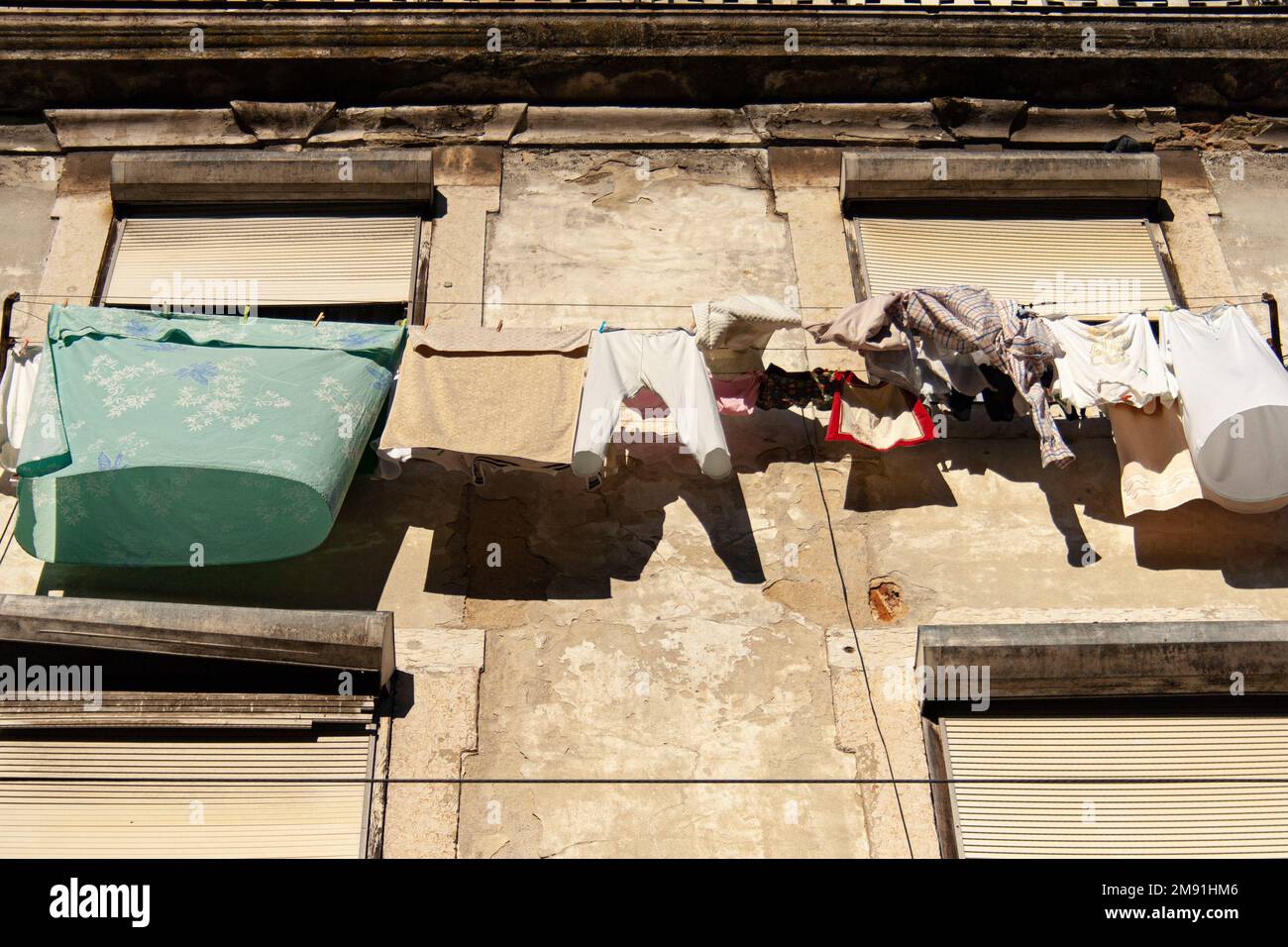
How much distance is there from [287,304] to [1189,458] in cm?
547

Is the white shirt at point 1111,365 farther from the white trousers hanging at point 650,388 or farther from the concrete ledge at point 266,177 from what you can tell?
the concrete ledge at point 266,177

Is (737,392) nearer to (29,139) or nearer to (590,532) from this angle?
(590,532)

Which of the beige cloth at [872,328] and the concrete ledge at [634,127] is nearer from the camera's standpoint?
the beige cloth at [872,328]

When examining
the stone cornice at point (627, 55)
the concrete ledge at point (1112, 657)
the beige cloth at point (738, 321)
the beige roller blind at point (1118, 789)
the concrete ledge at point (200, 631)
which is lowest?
the beige roller blind at point (1118, 789)

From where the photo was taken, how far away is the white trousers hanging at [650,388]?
8.02 m

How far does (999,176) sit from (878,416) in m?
2.46

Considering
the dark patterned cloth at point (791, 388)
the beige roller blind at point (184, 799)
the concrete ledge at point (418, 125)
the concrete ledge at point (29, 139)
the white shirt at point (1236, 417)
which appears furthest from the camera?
the concrete ledge at point (418, 125)

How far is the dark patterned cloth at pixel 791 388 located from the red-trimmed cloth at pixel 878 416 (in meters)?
0.08

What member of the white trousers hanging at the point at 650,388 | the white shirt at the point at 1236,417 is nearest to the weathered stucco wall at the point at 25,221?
the white trousers hanging at the point at 650,388

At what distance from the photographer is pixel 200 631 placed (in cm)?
750

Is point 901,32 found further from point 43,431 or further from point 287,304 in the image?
point 43,431

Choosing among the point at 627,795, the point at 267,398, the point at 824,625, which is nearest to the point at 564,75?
the point at 267,398

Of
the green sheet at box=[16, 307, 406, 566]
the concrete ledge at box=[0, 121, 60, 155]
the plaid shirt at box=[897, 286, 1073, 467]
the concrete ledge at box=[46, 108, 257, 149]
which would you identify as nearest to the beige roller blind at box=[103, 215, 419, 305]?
the concrete ledge at box=[46, 108, 257, 149]

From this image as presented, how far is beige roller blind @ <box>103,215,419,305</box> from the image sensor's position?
9727 millimetres
